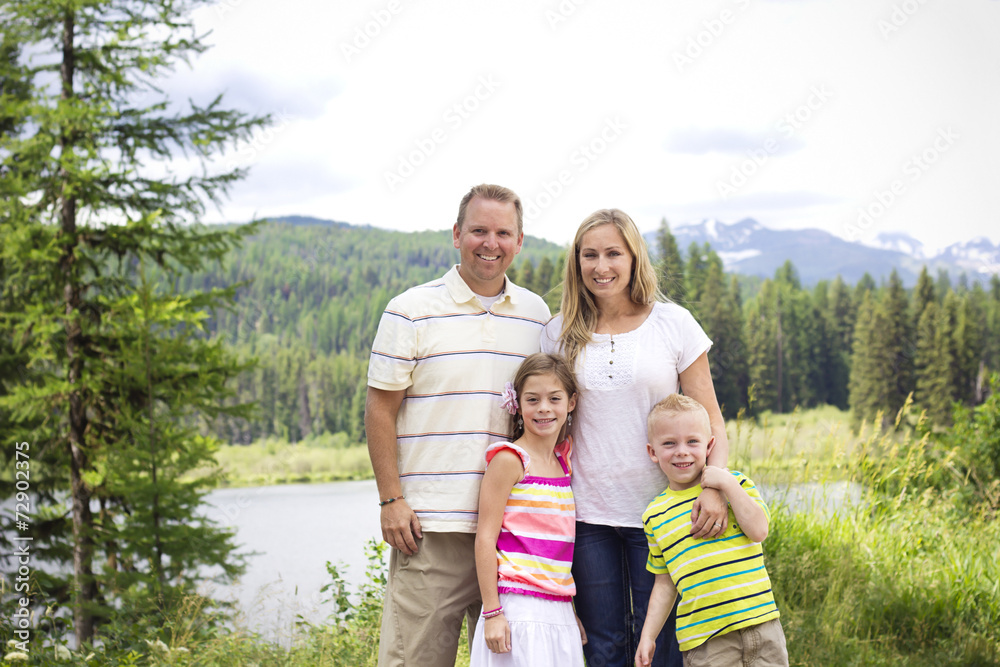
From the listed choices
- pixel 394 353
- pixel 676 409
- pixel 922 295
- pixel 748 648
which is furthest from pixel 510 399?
pixel 922 295

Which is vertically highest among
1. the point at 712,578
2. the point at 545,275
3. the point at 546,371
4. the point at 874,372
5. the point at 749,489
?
the point at 545,275

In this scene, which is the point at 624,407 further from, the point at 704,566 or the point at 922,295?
the point at 922,295

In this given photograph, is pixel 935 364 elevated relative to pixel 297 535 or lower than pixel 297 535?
elevated

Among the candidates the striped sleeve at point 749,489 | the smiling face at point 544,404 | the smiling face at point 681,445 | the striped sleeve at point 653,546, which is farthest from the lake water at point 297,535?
the striped sleeve at point 749,489

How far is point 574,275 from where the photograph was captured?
7.99 ft

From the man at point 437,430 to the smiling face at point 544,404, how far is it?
191 millimetres

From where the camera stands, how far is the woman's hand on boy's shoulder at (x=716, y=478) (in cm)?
201

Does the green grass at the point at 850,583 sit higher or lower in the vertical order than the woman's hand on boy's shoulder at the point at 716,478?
lower

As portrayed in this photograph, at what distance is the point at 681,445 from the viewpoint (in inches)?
81.8

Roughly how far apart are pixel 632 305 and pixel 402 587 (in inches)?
49.8

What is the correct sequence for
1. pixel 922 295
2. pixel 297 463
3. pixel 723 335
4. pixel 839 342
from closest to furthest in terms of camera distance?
pixel 723 335, pixel 297 463, pixel 922 295, pixel 839 342

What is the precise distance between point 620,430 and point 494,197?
3.00ft

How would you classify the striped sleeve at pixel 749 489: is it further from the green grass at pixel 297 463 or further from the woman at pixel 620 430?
the green grass at pixel 297 463

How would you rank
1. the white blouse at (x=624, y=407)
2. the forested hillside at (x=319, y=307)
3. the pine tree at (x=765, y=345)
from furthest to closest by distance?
the forested hillside at (x=319, y=307)
the pine tree at (x=765, y=345)
the white blouse at (x=624, y=407)
